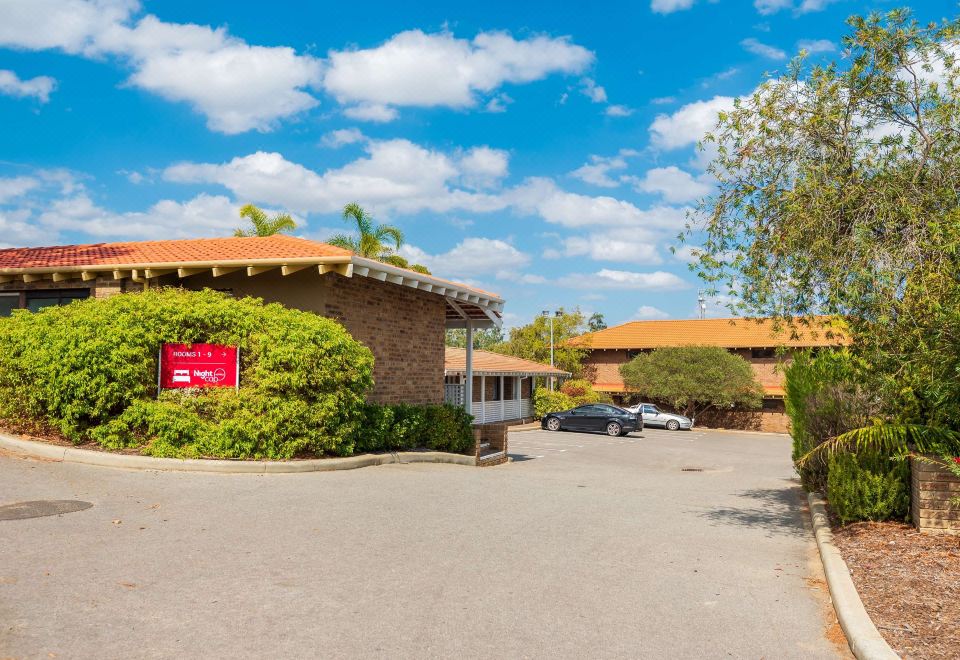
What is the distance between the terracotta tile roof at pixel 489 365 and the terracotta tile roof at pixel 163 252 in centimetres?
1679

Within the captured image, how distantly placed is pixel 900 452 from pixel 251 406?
885 centimetres

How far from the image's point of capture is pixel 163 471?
10445mm

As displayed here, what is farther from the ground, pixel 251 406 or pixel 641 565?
pixel 251 406

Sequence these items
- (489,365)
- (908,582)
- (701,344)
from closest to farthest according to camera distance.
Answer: (908,582) → (489,365) → (701,344)

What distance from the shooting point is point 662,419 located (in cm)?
4247

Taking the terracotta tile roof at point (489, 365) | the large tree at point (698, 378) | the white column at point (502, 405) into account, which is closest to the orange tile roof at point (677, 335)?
the large tree at point (698, 378)

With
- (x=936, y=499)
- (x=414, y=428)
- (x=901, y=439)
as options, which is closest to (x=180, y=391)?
(x=414, y=428)

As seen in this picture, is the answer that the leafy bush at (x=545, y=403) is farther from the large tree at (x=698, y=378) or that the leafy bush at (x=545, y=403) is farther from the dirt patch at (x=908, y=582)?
the dirt patch at (x=908, y=582)

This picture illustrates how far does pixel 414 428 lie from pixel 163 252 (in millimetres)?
6569

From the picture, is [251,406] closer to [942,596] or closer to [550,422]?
[942,596]

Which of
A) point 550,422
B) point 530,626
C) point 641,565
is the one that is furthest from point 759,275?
point 550,422

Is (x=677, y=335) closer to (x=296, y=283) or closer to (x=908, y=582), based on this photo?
(x=296, y=283)

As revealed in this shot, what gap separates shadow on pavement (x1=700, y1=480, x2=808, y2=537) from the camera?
9.42 m

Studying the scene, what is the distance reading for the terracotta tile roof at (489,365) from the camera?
114 ft
